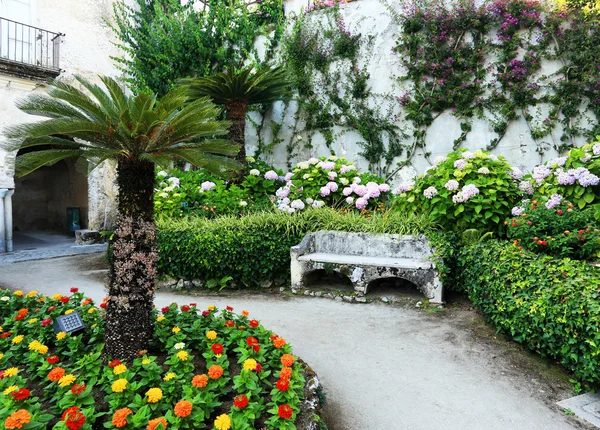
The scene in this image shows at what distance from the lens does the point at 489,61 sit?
7.50 metres

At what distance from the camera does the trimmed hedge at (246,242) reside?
18.6 feet

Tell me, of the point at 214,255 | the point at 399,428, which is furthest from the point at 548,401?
the point at 214,255

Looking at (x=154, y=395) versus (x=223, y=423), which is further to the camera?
(x=154, y=395)

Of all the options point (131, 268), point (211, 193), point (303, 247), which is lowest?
point (303, 247)

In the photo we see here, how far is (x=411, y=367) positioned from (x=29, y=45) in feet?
34.8

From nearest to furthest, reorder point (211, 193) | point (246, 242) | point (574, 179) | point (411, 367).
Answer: point (411, 367) → point (574, 179) → point (246, 242) → point (211, 193)

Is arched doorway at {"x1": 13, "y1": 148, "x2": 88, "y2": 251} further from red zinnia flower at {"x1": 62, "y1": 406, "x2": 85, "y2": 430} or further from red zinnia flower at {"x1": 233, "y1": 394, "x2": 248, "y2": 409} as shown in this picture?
red zinnia flower at {"x1": 233, "y1": 394, "x2": 248, "y2": 409}

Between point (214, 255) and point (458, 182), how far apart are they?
3.42m

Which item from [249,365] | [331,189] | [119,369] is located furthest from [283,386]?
[331,189]

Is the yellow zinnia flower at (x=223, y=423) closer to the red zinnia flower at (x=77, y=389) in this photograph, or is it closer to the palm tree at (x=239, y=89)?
the red zinnia flower at (x=77, y=389)

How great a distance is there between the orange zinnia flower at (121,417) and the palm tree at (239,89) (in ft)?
20.4

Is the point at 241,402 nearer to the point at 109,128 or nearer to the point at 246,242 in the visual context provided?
the point at 109,128

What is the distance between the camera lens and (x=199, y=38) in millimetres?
9047

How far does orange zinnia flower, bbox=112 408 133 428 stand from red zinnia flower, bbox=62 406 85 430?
0.14m
